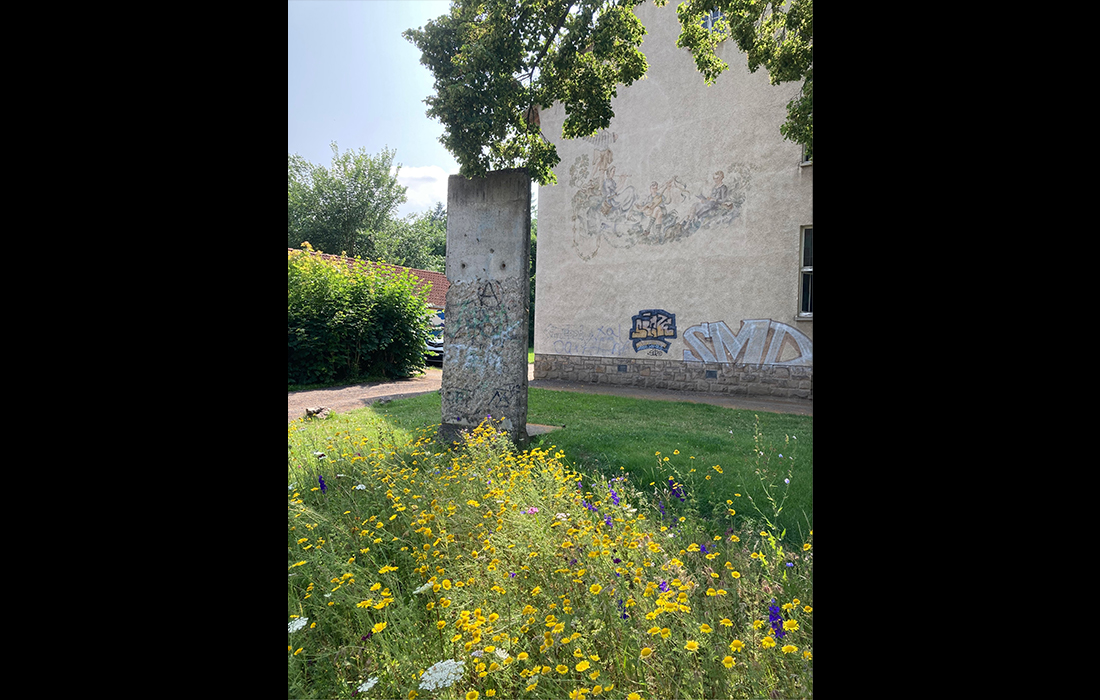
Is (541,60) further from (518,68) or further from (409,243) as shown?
(409,243)

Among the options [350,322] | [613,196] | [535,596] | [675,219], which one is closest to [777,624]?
[535,596]

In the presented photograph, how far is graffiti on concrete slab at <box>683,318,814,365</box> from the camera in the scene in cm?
991

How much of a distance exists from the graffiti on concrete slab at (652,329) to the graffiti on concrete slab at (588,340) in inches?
11.7

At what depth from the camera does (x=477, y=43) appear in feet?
17.8

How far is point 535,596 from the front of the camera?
Answer: 242 cm

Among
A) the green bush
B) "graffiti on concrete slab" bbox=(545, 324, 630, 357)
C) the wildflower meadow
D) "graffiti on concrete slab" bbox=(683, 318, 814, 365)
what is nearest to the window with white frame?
"graffiti on concrete slab" bbox=(683, 318, 814, 365)

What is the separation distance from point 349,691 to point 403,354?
11377 millimetres

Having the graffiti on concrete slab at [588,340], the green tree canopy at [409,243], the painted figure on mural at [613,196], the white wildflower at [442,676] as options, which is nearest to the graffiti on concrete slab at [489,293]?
the white wildflower at [442,676]
